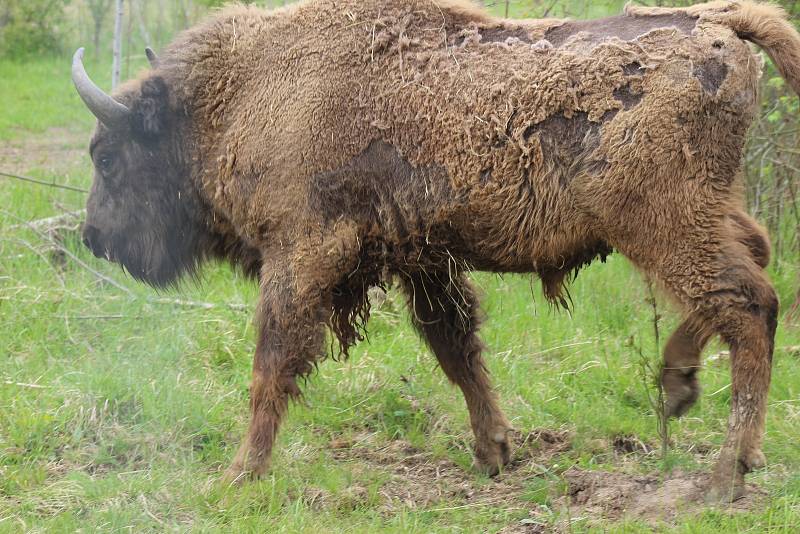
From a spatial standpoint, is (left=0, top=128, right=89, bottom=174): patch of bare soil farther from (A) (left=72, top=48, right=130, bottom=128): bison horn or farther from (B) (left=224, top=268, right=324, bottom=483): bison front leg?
(B) (left=224, top=268, right=324, bottom=483): bison front leg

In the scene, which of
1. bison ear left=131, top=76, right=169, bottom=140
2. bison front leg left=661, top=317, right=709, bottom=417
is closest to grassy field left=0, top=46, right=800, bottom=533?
bison front leg left=661, top=317, right=709, bottom=417

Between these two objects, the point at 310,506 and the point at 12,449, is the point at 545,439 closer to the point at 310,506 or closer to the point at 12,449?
the point at 310,506

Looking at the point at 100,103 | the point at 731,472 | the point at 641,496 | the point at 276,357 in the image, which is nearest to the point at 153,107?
the point at 100,103

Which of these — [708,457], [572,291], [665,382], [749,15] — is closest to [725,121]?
[749,15]

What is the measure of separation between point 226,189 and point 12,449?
1.57m

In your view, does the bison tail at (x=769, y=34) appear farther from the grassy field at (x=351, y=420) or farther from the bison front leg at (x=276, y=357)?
the bison front leg at (x=276, y=357)

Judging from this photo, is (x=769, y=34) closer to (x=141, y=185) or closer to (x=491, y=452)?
(x=491, y=452)

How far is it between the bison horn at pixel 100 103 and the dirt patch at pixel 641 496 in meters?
2.60

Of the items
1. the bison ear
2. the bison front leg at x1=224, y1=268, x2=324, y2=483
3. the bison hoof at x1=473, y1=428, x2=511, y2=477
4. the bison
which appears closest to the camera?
the bison

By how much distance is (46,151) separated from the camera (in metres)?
9.75

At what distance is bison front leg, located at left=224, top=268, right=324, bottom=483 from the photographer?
4363 millimetres

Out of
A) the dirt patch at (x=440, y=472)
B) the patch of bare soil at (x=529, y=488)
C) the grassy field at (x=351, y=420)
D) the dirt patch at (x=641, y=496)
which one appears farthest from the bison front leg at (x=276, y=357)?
the dirt patch at (x=641, y=496)

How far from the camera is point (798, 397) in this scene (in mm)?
5094

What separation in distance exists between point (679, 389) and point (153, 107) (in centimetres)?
267
